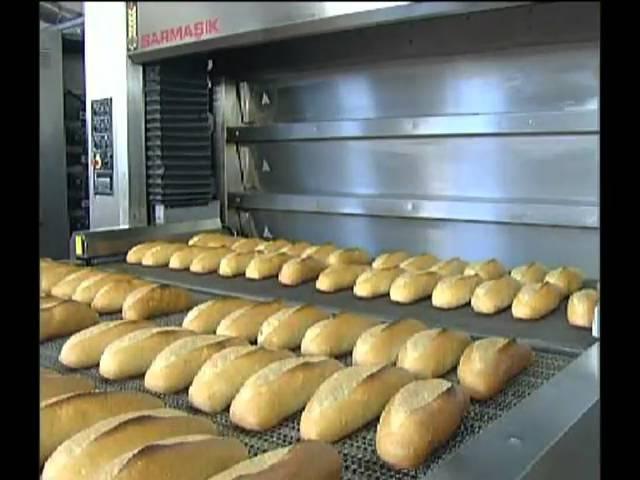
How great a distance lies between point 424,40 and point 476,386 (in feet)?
4.76

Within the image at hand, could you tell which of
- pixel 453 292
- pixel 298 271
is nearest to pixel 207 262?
pixel 298 271

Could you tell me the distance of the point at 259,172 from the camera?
9.41ft

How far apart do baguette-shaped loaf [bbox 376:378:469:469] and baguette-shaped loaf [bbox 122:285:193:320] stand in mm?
845

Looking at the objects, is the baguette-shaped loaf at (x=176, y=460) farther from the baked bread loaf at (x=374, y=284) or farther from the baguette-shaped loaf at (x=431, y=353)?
the baked bread loaf at (x=374, y=284)

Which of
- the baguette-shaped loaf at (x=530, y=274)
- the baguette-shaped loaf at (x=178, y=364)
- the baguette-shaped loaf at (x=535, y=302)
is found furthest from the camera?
the baguette-shaped loaf at (x=530, y=274)

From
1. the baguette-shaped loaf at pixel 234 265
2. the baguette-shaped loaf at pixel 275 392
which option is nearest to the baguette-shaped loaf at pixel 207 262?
the baguette-shaped loaf at pixel 234 265

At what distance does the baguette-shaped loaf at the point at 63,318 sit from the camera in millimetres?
1584

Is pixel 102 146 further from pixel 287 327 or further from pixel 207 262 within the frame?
pixel 287 327

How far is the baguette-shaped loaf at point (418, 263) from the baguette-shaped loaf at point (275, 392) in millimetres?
884

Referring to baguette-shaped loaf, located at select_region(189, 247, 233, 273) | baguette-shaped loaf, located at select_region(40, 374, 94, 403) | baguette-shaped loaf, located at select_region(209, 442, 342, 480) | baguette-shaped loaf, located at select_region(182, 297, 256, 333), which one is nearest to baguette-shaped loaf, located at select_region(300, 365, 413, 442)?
baguette-shaped loaf, located at select_region(209, 442, 342, 480)

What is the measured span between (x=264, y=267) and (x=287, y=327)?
65 cm

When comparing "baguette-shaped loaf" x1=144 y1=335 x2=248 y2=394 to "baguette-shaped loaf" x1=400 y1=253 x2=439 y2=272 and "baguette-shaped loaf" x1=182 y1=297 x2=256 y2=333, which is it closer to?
"baguette-shaped loaf" x1=182 y1=297 x2=256 y2=333

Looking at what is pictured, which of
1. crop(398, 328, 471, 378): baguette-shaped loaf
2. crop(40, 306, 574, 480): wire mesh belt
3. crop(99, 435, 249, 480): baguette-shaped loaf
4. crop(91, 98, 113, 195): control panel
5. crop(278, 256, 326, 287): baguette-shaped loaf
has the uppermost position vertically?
crop(91, 98, 113, 195): control panel

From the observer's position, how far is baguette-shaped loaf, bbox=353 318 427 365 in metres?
1.35
